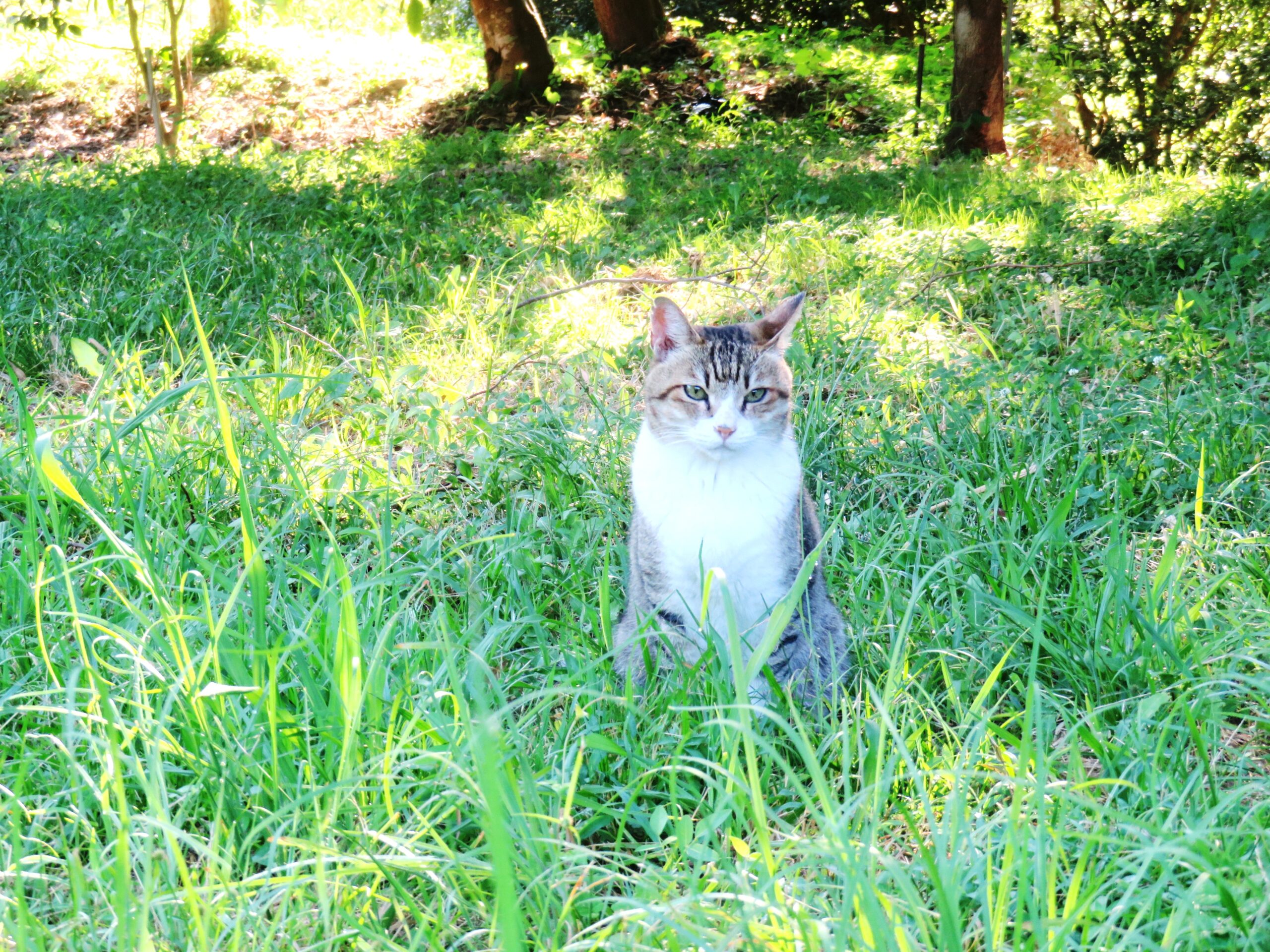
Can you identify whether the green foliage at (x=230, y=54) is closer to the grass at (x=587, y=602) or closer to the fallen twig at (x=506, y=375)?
the grass at (x=587, y=602)

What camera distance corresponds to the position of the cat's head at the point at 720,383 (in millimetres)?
2385

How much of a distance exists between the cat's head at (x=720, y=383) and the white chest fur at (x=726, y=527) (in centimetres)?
7

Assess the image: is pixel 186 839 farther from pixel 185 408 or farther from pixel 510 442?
pixel 185 408

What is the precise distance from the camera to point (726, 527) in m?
2.27

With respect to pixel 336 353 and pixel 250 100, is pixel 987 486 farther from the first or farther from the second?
pixel 250 100

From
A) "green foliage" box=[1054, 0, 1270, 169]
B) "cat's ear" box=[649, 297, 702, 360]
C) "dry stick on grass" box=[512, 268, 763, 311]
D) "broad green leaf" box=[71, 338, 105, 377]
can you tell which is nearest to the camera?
"broad green leaf" box=[71, 338, 105, 377]

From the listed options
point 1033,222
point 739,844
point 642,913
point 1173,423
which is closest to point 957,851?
point 739,844

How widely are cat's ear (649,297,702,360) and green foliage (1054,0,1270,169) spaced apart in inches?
398

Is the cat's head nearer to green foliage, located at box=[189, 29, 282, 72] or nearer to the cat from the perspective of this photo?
the cat

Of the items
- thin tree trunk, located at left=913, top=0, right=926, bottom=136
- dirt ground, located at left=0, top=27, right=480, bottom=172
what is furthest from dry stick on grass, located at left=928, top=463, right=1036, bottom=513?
dirt ground, located at left=0, top=27, right=480, bottom=172

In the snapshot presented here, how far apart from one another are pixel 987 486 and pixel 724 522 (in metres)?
1.08

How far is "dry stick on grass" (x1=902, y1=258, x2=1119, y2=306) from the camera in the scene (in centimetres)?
450

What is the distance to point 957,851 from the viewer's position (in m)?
1.46

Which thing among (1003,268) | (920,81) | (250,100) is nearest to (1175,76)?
(920,81)
